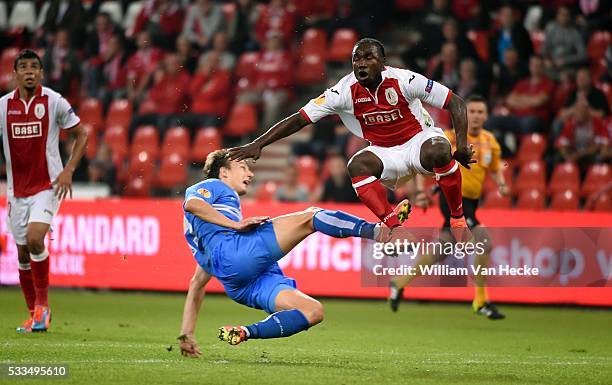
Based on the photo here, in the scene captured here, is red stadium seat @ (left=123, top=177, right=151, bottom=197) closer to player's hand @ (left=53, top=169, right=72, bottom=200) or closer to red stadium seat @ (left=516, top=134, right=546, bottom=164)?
red stadium seat @ (left=516, top=134, right=546, bottom=164)

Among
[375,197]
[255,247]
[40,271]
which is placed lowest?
[40,271]

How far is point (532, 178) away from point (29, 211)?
7.67 metres

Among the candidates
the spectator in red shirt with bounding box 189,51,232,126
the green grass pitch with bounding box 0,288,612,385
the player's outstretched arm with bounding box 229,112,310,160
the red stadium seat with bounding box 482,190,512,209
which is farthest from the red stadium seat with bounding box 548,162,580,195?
the player's outstretched arm with bounding box 229,112,310,160

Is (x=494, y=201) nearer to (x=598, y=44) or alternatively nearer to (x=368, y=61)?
(x=598, y=44)

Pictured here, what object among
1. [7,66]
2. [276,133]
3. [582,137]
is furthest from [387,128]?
[7,66]

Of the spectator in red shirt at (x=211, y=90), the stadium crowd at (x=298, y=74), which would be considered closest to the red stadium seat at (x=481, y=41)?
the stadium crowd at (x=298, y=74)

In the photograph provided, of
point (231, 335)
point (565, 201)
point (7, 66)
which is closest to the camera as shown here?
point (231, 335)

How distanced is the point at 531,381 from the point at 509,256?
20.5ft

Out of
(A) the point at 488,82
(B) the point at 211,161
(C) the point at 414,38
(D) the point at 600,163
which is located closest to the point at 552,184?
(D) the point at 600,163

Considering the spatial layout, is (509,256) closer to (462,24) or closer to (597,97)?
(597,97)

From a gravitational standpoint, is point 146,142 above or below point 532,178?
above

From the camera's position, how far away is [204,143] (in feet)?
58.6

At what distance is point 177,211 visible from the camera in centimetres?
1509

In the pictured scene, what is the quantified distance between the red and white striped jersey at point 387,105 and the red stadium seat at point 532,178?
666 centimetres
